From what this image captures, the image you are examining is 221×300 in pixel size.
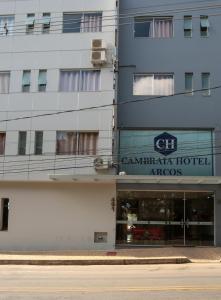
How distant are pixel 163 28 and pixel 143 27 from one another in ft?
3.40

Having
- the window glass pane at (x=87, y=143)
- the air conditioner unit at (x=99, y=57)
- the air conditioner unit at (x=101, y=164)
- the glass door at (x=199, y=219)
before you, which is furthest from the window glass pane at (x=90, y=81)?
the glass door at (x=199, y=219)

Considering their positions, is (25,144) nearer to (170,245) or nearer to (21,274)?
(170,245)

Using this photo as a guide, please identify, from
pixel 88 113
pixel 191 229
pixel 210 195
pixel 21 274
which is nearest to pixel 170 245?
pixel 191 229

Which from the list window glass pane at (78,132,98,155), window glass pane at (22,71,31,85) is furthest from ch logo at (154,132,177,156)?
window glass pane at (22,71,31,85)

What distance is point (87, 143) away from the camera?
2436 centimetres

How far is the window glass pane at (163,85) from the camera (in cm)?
2519

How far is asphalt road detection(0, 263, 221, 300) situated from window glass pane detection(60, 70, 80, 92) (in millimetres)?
10514

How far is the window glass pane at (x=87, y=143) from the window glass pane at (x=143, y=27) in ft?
19.4

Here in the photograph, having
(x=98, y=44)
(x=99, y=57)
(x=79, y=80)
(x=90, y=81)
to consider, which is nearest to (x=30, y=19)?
(x=98, y=44)

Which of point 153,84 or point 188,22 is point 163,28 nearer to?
point 188,22

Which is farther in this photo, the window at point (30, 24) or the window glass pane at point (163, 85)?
the window at point (30, 24)

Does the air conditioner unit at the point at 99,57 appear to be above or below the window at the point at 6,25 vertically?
below

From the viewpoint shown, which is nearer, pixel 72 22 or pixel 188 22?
pixel 188 22

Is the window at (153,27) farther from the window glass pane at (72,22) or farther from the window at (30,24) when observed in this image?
the window at (30,24)
